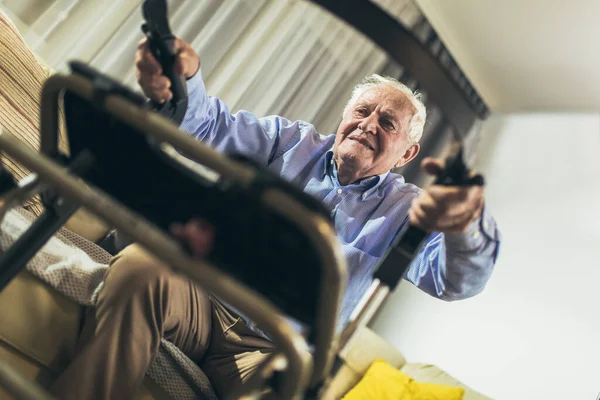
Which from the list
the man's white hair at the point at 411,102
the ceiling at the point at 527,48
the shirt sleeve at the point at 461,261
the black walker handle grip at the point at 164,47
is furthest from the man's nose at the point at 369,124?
the ceiling at the point at 527,48

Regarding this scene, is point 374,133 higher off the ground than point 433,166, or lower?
higher

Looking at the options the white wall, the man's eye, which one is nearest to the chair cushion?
the man's eye

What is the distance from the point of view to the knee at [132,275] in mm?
811

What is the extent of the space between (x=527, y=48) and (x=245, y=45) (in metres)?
1.60

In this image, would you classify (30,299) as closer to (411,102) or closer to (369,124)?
(369,124)

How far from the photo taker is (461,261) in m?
0.78

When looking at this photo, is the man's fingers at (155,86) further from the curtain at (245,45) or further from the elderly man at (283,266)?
the curtain at (245,45)

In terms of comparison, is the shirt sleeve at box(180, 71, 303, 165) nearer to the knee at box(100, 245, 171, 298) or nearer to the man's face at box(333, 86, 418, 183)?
the man's face at box(333, 86, 418, 183)

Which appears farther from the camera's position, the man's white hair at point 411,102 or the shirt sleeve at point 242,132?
the man's white hair at point 411,102

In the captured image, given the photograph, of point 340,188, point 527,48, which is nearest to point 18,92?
point 340,188

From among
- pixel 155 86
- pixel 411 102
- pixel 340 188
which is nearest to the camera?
pixel 155 86

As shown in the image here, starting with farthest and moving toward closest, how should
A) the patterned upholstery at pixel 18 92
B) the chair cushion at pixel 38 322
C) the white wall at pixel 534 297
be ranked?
the white wall at pixel 534 297 → the patterned upholstery at pixel 18 92 → the chair cushion at pixel 38 322

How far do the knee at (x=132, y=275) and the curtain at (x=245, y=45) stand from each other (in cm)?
118

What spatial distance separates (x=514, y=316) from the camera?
92.4 inches
